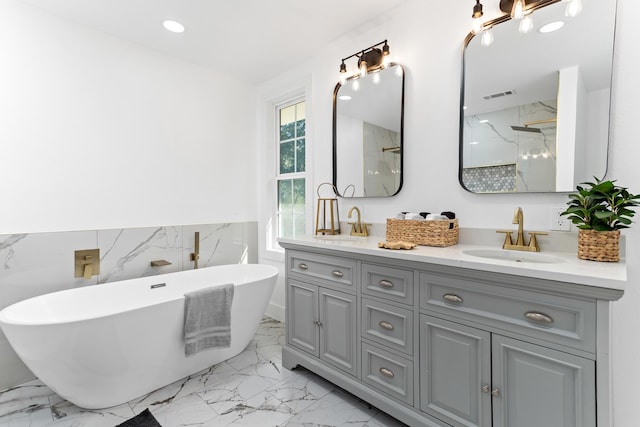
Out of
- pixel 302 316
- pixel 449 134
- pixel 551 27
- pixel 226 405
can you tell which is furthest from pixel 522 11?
pixel 226 405

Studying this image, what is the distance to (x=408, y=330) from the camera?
165cm

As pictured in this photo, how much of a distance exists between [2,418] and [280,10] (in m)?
3.08

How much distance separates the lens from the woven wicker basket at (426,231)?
1.85 metres

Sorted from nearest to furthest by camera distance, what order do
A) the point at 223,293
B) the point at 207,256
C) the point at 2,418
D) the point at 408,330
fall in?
1. the point at 408,330
2. the point at 2,418
3. the point at 223,293
4. the point at 207,256

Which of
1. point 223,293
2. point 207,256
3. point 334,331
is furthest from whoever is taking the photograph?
point 207,256

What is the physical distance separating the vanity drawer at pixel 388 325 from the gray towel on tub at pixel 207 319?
3.23ft

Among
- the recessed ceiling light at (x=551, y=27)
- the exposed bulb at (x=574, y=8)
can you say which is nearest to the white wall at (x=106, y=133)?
the recessed ceiling light at (x=551, y=27)

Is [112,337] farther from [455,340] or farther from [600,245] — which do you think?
[600,245]

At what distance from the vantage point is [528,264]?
130 centimetres

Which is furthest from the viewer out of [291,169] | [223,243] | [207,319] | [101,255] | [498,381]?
[291,169]

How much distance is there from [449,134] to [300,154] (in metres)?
1.65

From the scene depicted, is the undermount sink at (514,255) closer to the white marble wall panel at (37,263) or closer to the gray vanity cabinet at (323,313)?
the gray vanity cabinet at (323,313)

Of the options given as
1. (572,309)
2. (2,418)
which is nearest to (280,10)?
(572,309)

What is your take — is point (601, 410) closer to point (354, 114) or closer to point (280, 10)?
point (354, 114)
